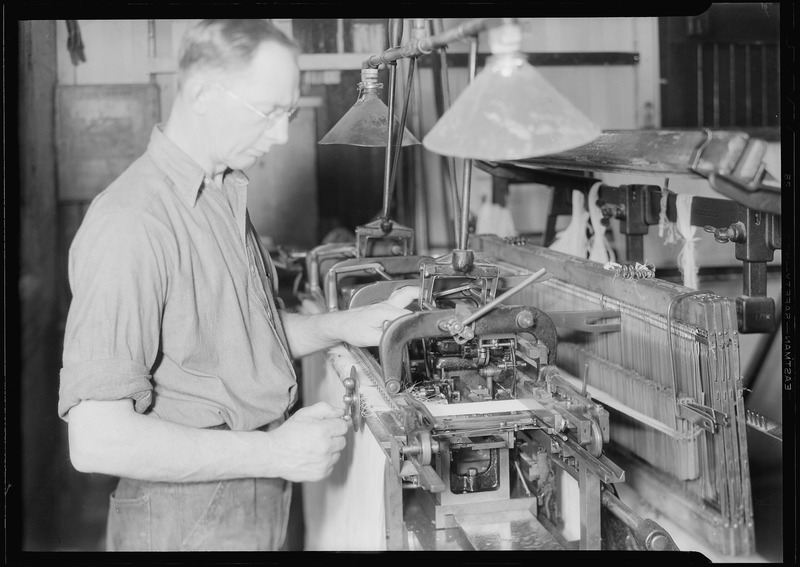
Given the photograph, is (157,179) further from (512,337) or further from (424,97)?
(424,97)

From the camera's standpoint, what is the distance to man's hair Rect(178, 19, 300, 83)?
1.60 m

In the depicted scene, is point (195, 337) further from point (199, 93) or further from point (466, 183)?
point (466, 183)

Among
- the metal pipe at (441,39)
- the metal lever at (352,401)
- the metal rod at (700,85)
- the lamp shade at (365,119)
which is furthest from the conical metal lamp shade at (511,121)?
the metal rod at (700,85)

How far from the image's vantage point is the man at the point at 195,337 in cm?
147

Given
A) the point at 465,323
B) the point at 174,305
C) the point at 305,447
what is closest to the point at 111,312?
the point at 174,305

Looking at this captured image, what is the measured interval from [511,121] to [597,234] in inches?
65.5

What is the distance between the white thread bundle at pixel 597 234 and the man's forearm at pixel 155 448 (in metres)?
1.56

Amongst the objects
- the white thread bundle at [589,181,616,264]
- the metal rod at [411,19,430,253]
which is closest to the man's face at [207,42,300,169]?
the white thread bundle at [589,181,616,264]

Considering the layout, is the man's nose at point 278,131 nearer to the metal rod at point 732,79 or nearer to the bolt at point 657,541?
the bolt at point 657,541

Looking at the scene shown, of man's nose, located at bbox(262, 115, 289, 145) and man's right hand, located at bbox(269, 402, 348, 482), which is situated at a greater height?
man's nose, located at bbox(262, 115, 289, 145)

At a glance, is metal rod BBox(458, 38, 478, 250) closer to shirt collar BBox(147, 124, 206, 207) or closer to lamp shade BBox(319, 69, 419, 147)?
shirt collar BBox(147, 124, 206, 207)

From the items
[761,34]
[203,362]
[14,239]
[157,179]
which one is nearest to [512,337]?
[203,362]

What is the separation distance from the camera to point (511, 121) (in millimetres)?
1271

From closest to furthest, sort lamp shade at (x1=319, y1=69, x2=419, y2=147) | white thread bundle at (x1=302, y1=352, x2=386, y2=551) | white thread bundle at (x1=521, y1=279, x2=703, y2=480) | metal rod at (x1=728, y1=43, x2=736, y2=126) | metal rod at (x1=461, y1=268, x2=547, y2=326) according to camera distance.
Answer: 1. metal rod at (x1=461, y1=268, x2=547, y2=326)
2. white thread bundle at (x1=302, y1=352, x2=386, y2=551)
3. white thread bundle at (x1=521, y1=279, x2=703, y2=480)
4. lamp shade at (x1=319, y1=69, x2=419, y2=147)
5. metal rod at (x1=728, y1=43, x2=736, y2=126)
